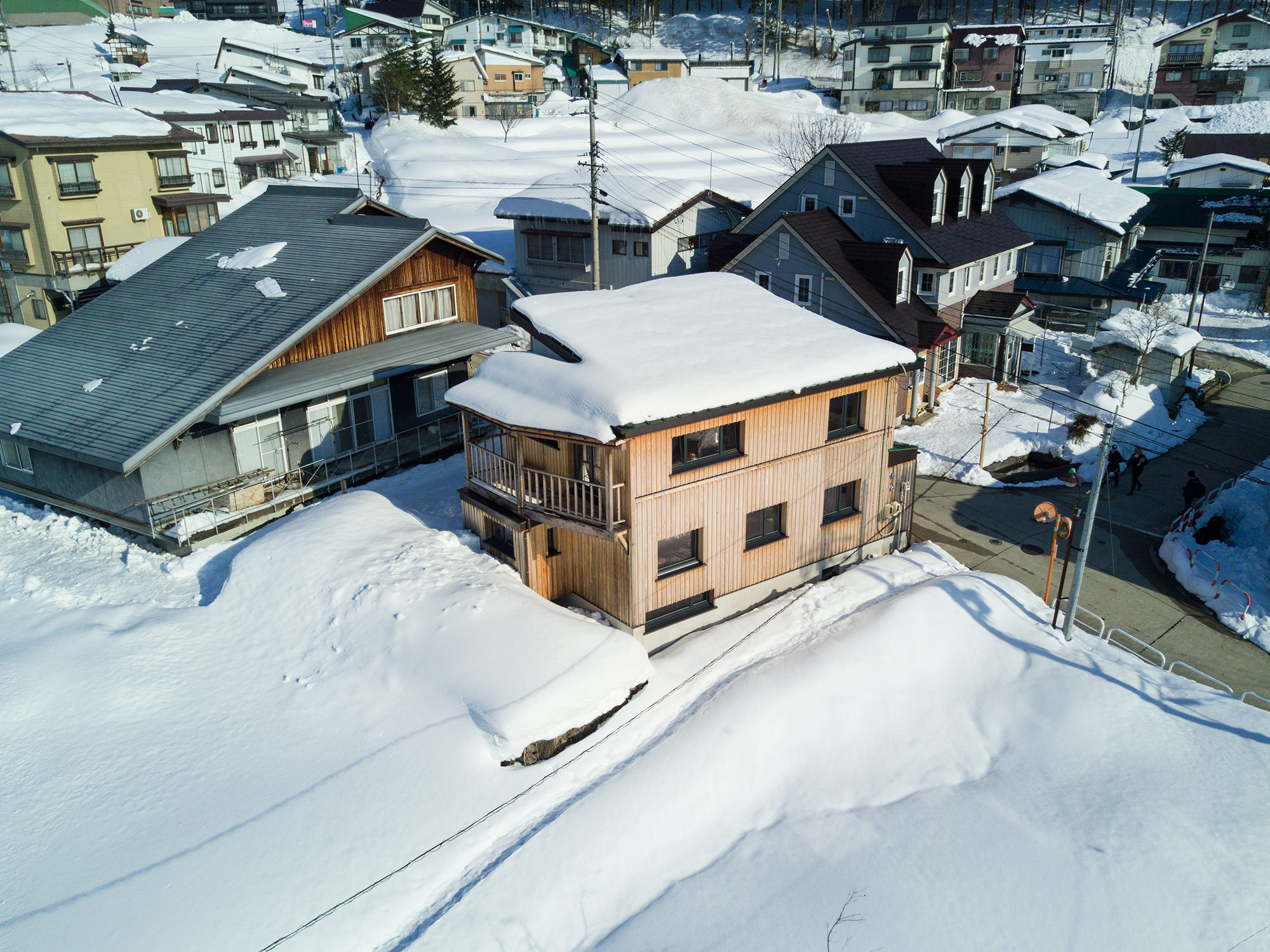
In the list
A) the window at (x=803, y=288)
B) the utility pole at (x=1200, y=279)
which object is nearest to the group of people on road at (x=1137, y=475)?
the window at (x=803, y=288)

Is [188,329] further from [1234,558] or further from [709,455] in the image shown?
[1234,558]

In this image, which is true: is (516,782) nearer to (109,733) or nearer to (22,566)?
(109,733)

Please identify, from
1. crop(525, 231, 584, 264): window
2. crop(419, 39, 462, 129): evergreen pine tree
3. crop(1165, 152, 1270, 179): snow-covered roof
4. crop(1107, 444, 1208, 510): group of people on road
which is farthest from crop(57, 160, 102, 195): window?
crop(1165, 152, 1270, 179): snow-covered roof

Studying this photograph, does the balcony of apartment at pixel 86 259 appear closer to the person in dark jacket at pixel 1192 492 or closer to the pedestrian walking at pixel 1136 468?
the pedestrian walking at pixel 1136 468

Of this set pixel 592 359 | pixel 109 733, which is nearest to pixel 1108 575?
pixel 592 359

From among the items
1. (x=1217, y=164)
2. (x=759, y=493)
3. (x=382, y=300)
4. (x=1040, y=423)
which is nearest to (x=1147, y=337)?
(x=1040, y=423)

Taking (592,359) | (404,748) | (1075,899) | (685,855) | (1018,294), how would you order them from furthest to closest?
(1018,294)
(592,359)
(404,748)
(685,855)
(1075,899)
